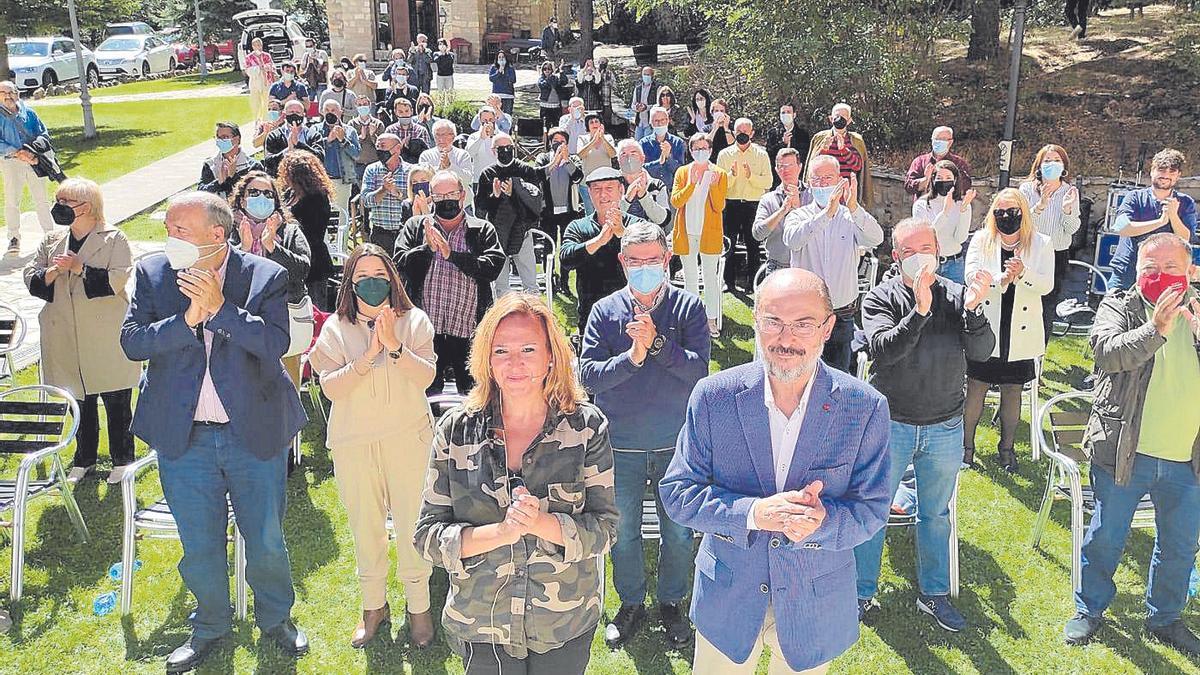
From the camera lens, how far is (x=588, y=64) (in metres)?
18.0

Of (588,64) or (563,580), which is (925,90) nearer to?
(588,64)

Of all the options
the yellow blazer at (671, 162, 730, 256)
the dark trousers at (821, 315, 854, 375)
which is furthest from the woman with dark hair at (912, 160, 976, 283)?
the yellow blazer at (671, 162, 730, 256)

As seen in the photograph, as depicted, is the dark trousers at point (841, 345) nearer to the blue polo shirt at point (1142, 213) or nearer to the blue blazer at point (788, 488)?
the blue polo shirt at point (1142, 213)

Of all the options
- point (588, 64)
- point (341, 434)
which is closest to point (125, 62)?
point (588, 64)

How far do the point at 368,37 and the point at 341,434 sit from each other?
30.3m

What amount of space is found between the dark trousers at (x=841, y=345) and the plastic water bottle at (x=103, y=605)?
465cm

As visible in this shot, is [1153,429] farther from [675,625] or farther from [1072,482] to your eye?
[675,625]

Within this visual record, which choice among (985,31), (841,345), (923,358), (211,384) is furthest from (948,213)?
(985,31)

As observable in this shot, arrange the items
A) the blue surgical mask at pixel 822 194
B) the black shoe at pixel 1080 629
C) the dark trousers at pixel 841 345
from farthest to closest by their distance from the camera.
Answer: the dark trousers at pixel 841 345
the blue surgical mask at pixel 822 194
the black shoe at pixel 1080 629

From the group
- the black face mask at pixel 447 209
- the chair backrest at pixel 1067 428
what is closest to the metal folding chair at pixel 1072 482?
the chair backrest at pixel 1067 428

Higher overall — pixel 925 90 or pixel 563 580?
pixel 925 90

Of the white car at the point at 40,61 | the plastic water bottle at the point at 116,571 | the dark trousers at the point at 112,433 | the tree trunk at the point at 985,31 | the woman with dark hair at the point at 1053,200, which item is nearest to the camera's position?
the plastic water bottle at the point at 116,571

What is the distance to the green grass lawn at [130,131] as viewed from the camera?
17766 mm

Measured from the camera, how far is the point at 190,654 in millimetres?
4395
